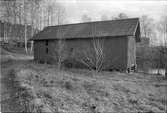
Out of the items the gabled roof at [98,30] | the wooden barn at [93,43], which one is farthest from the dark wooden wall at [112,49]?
the gabled roof at [98,30]

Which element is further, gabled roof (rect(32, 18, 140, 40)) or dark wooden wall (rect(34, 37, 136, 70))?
gabled roof (rect(32, 18, 140, 40))

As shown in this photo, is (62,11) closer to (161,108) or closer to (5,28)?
(5,28)

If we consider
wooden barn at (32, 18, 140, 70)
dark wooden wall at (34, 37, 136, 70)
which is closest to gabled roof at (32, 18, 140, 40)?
wooden barn at (32, 18, 140, 70)

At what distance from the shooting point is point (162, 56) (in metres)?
17.2

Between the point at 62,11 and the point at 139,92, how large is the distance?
32708 millimetres

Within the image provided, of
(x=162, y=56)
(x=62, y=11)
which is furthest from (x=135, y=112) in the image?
(x=62, y=11)

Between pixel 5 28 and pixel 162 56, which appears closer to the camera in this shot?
pixel 162 56

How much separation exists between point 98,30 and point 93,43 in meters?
2.40

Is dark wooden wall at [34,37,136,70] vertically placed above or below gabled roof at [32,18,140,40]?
below

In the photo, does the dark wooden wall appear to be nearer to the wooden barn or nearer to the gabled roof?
the wooden barn

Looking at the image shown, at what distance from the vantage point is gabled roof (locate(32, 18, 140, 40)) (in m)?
14.5

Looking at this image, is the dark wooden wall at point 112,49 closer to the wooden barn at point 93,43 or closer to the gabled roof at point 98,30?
the wooden barn at point 93,43

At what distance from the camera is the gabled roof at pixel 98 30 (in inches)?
573

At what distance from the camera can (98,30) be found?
16.2 m
